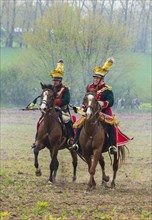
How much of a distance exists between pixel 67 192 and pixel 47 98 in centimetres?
247

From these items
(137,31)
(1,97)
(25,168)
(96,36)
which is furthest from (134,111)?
(137,31)

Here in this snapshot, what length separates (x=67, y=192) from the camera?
12.4 metres

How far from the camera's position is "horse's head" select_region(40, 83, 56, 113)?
13.6 metres

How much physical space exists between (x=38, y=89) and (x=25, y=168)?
32.1 meters

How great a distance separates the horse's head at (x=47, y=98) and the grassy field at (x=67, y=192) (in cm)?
179

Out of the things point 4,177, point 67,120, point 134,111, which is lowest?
point 134,111

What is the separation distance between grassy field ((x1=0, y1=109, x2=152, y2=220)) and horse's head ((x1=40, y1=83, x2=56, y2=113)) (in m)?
1.79

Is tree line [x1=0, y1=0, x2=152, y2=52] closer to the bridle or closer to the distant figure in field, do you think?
the distant figure in field

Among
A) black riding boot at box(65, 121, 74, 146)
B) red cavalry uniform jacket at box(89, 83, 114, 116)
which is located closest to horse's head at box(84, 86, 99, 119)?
red cavalry uniform jacket at box(89, 83, 114, 116)

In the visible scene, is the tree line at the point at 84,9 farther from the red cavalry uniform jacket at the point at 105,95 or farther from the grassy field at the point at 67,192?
the red cavalry uniform jacket at the point at 105,95

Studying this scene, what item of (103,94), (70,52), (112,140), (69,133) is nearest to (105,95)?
(103,94)

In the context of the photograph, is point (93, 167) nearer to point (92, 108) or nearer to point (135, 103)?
point (92, 108)

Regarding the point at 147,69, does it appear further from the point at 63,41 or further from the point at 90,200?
the point at 90,200

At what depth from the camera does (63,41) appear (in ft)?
153
